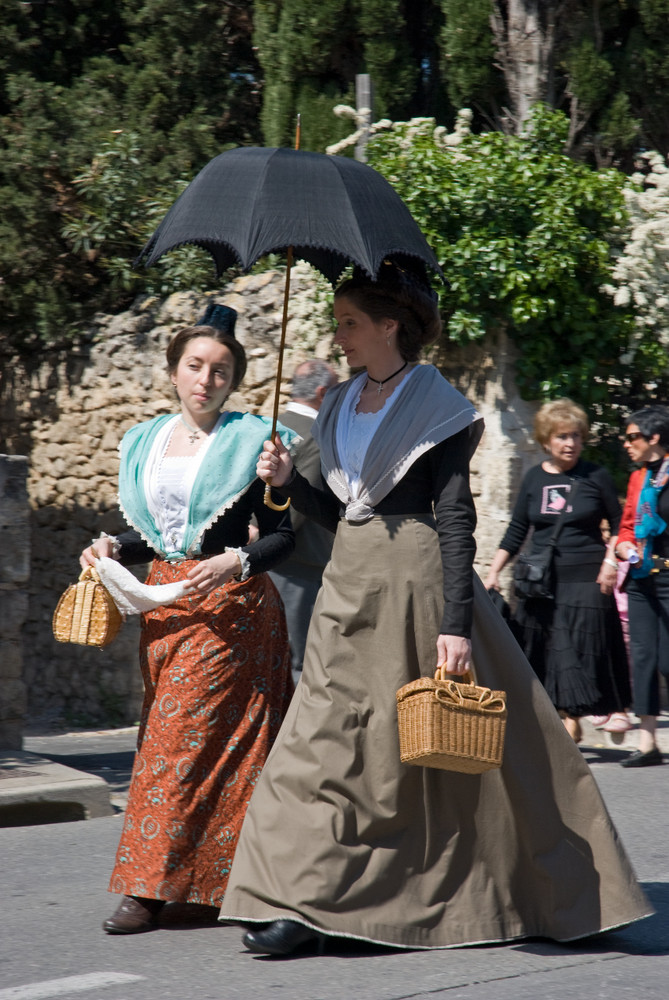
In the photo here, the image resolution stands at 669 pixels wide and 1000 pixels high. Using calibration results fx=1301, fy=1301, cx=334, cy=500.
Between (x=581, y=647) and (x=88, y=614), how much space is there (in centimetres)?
375

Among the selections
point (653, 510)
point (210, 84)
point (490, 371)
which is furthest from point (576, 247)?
point (210, 84)

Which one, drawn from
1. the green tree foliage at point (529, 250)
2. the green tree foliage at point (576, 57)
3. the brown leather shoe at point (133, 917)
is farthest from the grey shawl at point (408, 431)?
the green tree foliage at point (576, 57)

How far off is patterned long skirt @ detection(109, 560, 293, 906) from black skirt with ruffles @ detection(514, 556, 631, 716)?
11.1ft

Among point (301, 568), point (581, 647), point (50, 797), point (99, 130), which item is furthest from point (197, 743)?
point (99, 130)

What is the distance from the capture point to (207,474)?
3914 millimetres

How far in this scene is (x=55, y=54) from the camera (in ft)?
42.0

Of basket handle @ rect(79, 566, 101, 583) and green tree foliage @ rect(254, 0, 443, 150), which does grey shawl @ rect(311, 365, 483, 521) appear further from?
green tree foliage @ rect(254, 0, 443, 150)

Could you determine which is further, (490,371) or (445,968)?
(490,371)

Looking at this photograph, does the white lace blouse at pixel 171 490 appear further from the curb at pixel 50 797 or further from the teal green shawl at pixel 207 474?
the curb at pixel 50 797

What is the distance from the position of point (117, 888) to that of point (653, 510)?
4047mm

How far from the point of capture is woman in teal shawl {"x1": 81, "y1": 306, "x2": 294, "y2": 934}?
12.3 feet

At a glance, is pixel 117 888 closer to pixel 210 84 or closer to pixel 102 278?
pixel 102 278

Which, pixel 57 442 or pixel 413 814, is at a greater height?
pixel 57 442

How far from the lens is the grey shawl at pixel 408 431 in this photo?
11.6ft
